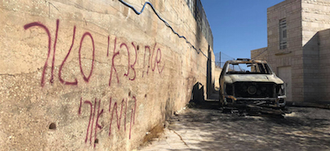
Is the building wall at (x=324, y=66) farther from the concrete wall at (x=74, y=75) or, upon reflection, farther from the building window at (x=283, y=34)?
the concrete wall at (x=74, y=75)

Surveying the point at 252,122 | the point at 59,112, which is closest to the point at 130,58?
the point at 59,112

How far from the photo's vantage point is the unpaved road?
3570 millimetres

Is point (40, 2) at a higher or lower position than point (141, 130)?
higher

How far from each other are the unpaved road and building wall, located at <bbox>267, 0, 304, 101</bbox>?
8032 mm

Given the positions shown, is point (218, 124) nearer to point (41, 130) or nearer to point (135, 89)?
point (135, 89)

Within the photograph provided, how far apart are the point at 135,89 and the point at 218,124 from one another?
2.91 meters

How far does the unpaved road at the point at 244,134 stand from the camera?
3570 millimetres

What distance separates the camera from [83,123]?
2.08 m

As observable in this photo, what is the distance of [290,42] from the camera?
44.4ft

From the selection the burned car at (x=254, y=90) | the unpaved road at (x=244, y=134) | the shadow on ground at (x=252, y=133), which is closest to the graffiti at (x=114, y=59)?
the unpaved road at (x=244, y=134)

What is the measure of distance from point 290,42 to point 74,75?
1483 centimetres

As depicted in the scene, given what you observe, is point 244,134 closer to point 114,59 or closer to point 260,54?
point 114,59

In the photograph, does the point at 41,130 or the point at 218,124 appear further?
the point at 218,124

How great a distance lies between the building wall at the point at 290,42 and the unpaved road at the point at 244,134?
8032 mm
